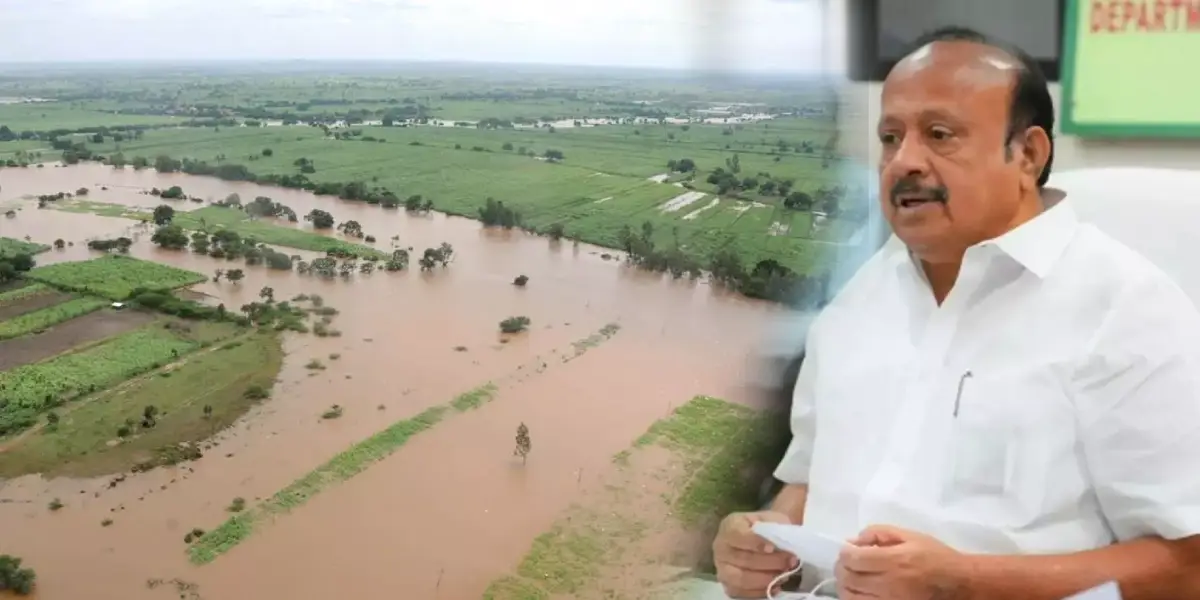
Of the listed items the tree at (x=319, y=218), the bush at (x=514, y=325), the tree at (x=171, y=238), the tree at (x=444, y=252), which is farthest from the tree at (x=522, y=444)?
the tree at (x=171, y=238)

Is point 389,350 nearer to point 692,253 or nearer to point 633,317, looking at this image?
point 633,317

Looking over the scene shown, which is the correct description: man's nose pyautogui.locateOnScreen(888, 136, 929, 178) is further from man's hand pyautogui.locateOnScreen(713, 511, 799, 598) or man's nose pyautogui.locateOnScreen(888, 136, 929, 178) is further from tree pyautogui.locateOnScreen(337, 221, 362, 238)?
tree pyautogui.locateOnScreen(337, 221, 362, 238)

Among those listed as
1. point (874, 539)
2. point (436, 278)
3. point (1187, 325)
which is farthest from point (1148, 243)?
point (436, 278)

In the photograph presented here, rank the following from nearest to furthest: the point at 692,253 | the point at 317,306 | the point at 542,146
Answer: the point at 317,306 < the point at 542,146 < the point at 692,253

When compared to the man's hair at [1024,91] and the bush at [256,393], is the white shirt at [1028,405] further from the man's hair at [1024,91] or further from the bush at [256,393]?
the bush at [256,393]

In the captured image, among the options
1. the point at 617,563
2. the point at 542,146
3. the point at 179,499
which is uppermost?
the point at 542,146

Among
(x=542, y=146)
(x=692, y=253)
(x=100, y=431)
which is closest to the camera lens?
(x=100, y=431)
